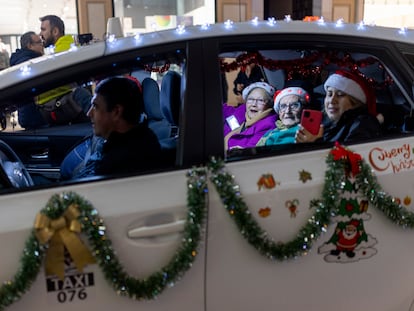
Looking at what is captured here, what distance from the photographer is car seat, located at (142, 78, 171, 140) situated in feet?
8.81

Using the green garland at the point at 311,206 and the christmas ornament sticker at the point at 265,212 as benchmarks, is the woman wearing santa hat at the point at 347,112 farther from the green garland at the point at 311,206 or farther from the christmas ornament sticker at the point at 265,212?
the christmas ornament sticker at the point at 265,212

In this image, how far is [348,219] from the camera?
189 centimetres

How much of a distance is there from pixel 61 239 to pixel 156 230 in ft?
1.01

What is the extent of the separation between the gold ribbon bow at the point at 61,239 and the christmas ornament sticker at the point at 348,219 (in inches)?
34.4

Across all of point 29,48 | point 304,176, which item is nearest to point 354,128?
point 304,176

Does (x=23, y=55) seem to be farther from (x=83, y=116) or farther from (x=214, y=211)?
(x=214, y=211)

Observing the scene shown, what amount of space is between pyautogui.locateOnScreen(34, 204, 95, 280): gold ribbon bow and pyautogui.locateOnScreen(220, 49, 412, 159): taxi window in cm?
60

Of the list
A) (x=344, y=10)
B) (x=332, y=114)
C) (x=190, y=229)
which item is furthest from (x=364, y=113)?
(x=344, y=10)

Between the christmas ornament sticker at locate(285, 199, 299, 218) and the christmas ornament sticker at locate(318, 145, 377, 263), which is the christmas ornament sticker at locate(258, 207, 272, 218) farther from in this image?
the christmas ornament sticker at locate(318, 145, 377, 263)

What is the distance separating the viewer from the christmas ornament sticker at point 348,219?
1.88 meters

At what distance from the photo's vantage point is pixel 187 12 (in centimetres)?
901

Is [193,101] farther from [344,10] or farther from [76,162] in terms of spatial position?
[344,10]

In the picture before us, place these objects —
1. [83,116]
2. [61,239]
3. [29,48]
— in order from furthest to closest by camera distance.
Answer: [29,48], [83,116], [61,239]

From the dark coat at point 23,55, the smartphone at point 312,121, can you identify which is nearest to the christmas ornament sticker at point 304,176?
the smartphone at point 312,121
